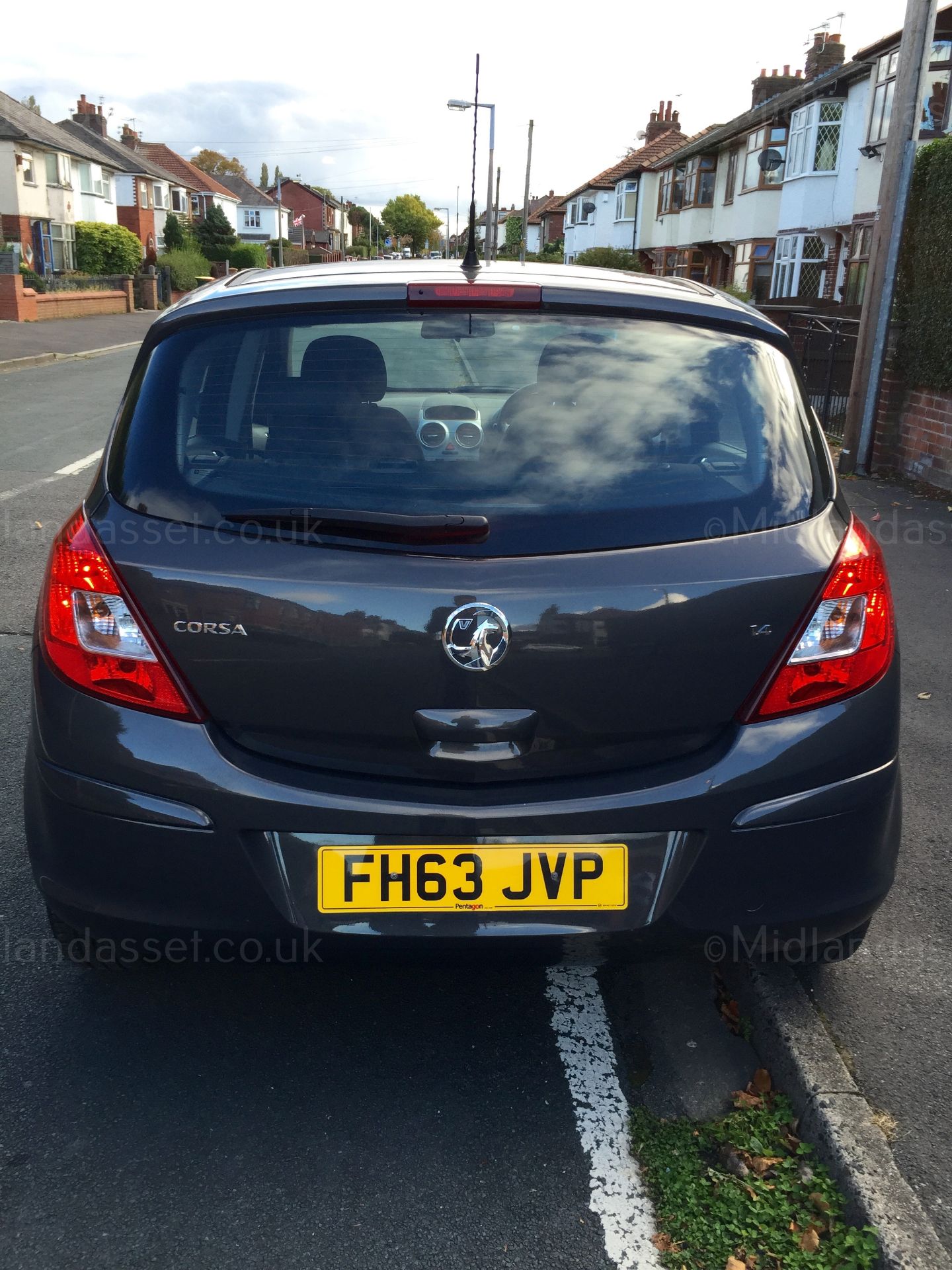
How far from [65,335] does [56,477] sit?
877 inches

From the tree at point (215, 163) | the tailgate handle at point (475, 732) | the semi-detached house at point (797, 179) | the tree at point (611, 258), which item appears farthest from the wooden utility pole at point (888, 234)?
the tree at point (215, 163)

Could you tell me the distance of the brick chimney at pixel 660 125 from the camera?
64.2 meters

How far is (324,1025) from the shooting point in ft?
9.35

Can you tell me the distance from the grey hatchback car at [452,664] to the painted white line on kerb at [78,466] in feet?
27.7

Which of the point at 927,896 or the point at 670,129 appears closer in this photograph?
the point at 927,896

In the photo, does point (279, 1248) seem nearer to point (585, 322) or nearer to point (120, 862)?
point (120, 862)

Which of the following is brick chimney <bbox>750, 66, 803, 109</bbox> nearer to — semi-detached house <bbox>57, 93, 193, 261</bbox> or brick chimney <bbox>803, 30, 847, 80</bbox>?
brick chimney <bbox>803, 30, 847, 80</bbox>

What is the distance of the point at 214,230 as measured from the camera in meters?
75.9

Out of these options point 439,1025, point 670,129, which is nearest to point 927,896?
point 439,1025

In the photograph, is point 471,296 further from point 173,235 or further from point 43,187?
point 173,235

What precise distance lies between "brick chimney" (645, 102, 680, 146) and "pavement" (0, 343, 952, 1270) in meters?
67.3

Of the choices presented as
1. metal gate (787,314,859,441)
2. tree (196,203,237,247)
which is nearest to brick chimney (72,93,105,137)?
tree (196,203,237,247)

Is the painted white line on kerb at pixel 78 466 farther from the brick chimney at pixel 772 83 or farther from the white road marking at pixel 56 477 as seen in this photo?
the brick chimney at pixel 772 83

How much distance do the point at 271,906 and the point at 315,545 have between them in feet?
2.32
